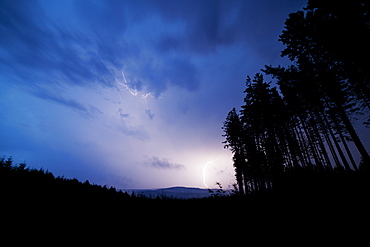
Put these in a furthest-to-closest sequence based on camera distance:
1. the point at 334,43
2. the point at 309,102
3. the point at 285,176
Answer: the point at 309,102 < the point at 285,176 < the point at 334,43

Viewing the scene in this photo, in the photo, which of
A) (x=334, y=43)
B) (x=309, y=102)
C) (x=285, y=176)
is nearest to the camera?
(x=334, y=43)

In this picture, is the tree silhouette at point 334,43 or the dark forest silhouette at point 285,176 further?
the tree silhouette at point 334,43

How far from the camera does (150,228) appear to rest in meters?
4.18

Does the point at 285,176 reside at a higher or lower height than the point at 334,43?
lower

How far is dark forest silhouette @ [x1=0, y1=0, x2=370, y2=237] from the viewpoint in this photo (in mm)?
3952

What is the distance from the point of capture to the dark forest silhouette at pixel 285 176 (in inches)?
156

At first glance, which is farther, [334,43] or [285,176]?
[285,176]

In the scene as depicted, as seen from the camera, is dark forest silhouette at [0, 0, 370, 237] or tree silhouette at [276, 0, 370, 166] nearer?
dark forest silhouette at [0, 0, 370, 237]

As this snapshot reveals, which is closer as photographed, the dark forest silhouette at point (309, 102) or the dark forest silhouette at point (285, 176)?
the dark forest silhouette at point (285, 176)

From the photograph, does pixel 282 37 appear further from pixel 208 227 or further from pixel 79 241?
pixel 79 241

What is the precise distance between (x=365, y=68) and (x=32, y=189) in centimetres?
2196

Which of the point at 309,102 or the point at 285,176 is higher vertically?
the point at 309,102

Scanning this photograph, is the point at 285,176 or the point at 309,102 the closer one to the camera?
the point at 285,176

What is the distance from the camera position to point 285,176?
1318 centimetres
